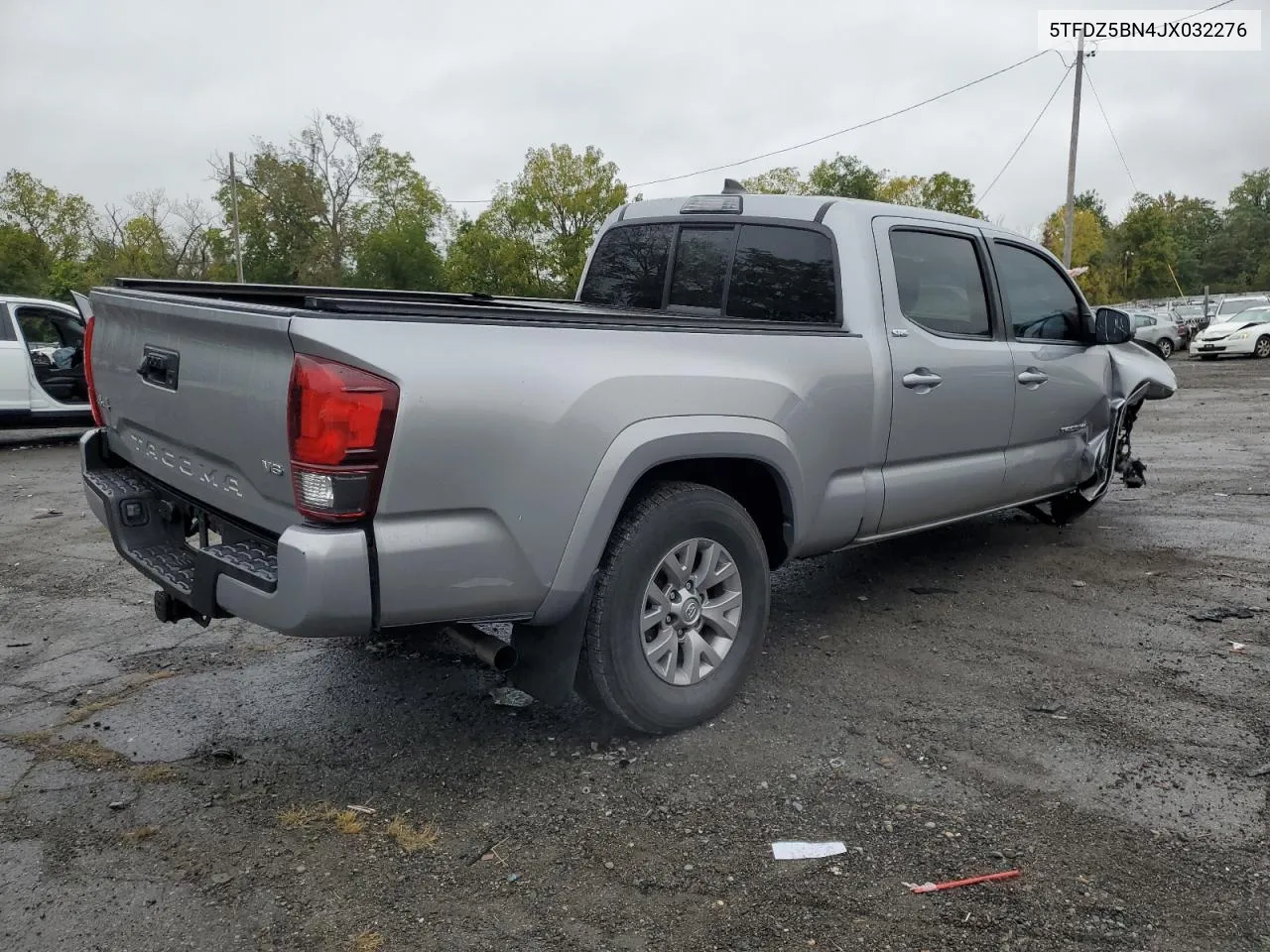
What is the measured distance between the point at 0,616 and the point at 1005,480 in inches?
200

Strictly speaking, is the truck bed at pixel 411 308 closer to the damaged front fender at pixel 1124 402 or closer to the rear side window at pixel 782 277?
the rear side window at pixel 782 277

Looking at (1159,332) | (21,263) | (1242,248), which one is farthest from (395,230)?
(1242,248)

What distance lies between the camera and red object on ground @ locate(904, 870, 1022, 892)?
2.64 m

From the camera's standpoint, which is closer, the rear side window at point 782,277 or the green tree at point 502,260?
the rear side window at point 782,277

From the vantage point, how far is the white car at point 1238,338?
91.5 ft

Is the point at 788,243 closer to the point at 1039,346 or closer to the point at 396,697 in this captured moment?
the point at 1039,346

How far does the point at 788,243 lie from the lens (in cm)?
446

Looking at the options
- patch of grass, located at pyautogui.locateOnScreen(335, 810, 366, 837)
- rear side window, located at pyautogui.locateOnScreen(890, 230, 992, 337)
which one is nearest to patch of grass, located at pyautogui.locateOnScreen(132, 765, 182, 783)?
patch of grass, located at pyautogui.locateOnScreen(335, 810, 366, 837)

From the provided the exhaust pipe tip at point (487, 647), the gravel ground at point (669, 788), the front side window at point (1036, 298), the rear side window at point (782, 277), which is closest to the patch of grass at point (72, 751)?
the gravel ground at point (669, 788)

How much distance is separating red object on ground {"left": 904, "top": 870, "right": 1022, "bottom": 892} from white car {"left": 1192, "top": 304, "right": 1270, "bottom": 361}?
2982 centimetres

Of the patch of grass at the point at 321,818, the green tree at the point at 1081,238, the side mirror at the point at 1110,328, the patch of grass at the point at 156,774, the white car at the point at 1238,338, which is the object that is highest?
the green tree at the point at 1081,238

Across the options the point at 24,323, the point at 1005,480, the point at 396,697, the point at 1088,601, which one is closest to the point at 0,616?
the point at 396,697

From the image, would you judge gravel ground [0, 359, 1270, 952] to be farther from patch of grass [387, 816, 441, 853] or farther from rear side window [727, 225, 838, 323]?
rear side window [727, 225, 838, 323]

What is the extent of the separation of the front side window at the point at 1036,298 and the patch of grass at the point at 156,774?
4.26m
